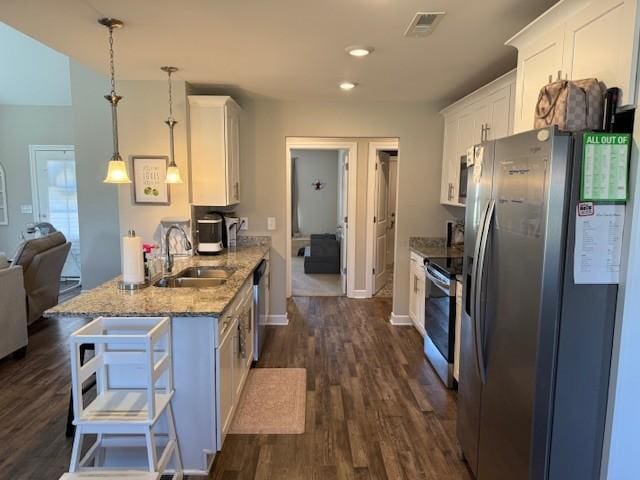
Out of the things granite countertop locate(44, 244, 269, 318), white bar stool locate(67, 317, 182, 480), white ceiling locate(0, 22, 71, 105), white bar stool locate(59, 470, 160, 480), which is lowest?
white bar stool locate(59, 470, 160, 480)

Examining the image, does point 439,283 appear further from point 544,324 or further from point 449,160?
point 544,324

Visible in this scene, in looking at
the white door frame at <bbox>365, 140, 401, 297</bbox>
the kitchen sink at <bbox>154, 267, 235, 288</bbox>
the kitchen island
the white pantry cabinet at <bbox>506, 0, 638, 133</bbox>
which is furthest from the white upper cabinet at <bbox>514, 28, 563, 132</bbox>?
the white door frame at <bbox>365, 140, 401, 297</bbox>

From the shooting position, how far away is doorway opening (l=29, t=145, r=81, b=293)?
6477mm

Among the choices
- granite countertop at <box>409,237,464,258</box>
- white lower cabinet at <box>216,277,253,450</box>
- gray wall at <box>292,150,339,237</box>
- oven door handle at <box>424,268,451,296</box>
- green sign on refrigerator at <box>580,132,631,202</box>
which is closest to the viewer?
green sign on refrigerator at <box>580,132,631,202</box>

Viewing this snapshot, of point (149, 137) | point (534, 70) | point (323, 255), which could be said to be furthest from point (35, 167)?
point (534, 70)

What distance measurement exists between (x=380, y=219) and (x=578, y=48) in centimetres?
437

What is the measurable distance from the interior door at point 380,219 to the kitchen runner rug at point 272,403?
2.77 metres

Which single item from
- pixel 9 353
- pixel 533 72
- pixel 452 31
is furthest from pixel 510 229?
pixel 9 353

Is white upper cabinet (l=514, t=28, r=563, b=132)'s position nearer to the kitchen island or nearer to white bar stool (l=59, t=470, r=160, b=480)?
the kitchen island

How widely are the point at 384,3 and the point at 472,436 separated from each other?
2.24 meters

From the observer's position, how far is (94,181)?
5.17 metres

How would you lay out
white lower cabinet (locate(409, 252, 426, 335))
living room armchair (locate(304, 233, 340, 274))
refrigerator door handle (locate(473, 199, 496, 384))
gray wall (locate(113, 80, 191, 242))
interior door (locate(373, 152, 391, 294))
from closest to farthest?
refrigerator door handle (locate(473, 199, 496, 384))
gray wall (locate(113, 80, 191, 242))
white lower cabinet (locate(409, 252, 426, 335))
interior door (locate(373, 152, 391, 294))
living room armchair (locate(304, 233, 340, 274))

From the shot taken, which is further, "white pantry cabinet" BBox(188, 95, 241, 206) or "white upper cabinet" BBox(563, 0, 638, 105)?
"white pantry cabinet" BBox(188, 95, 241, 206)

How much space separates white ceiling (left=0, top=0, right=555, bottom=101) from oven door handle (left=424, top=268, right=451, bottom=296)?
164 centimetres
